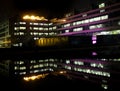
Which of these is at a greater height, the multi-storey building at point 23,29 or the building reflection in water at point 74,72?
the multi-storey building at point 23,29

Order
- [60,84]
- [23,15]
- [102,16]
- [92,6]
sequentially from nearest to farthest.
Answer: [60,84] < [102,16] < [92,6] < [23,15]

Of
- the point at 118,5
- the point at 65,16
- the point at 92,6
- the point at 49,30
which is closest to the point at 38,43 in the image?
the point at 118,5

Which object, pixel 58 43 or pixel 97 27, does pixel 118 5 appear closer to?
pixel 97 27

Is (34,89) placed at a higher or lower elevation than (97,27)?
lower

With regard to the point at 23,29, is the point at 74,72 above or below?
below

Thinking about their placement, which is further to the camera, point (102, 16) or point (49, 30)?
point (49, 30)

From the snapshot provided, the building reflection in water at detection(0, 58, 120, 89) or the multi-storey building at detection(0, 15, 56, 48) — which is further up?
the multi-storey building at detection(0, 15, 56, 48)

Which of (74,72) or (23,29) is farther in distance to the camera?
(23,29)

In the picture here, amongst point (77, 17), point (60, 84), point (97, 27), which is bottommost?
point (60, 84)

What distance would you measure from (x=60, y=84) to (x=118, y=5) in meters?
98.7

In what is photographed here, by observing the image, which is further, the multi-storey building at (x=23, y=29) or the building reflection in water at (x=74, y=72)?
the multi-storey building at (x=23, y=29)

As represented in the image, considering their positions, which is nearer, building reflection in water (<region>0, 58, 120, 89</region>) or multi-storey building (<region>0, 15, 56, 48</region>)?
building reflection in water (<region>0, 58, 120, 89</region>)

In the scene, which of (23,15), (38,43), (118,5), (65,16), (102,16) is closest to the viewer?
(38,43)

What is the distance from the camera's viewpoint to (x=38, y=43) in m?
77.2
